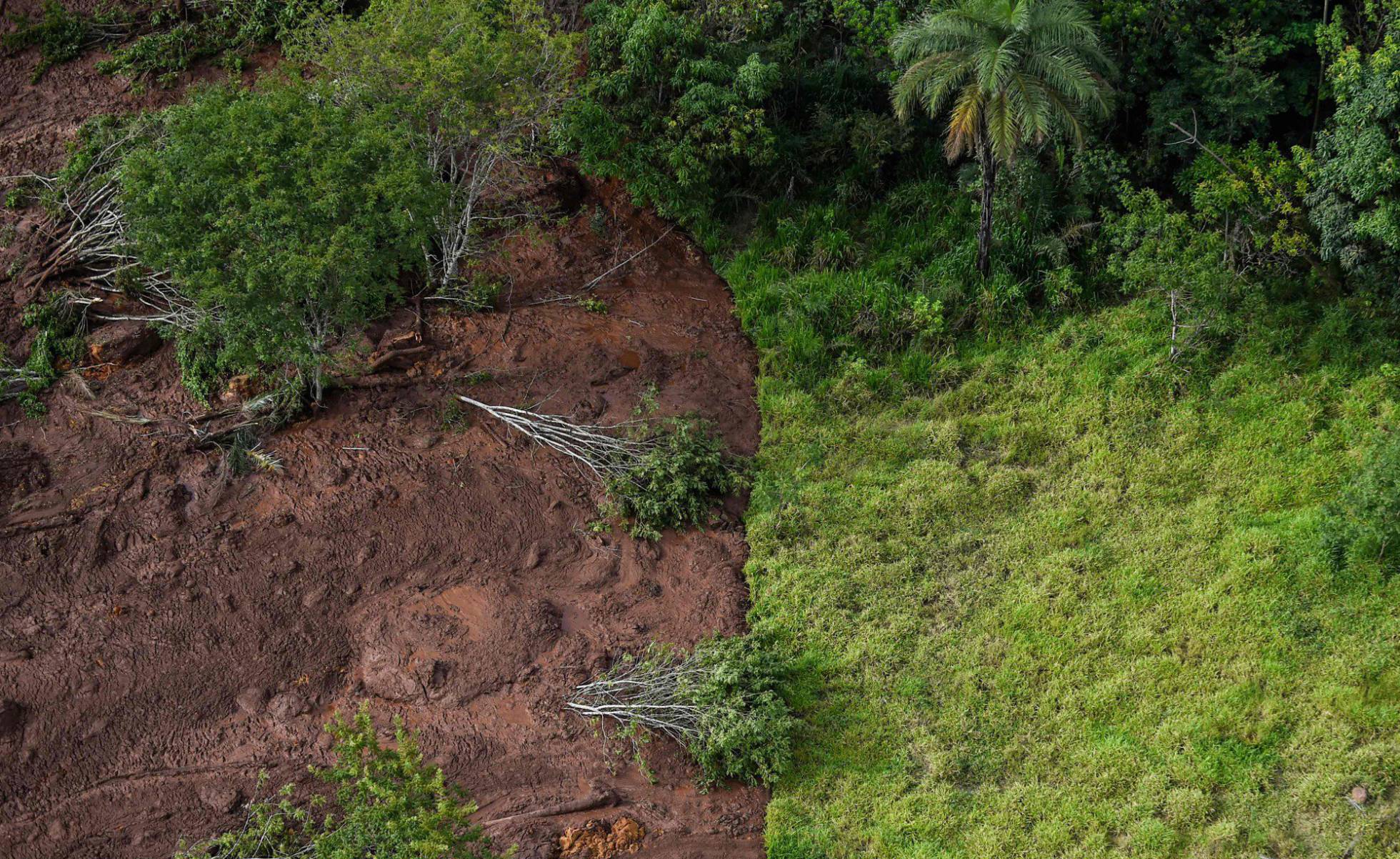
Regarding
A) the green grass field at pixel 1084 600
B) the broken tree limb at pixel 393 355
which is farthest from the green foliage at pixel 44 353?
the green grass field at pixel 1084 600

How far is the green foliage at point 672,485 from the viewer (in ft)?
46.3

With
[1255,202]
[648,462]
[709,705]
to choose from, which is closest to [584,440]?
[648,462]

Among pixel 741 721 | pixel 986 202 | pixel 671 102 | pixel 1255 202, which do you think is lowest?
pixel 741 721

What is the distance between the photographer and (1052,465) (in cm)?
1462

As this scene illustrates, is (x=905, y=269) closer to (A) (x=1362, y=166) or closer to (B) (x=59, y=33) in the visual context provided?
(A) (x=1362, y=166)

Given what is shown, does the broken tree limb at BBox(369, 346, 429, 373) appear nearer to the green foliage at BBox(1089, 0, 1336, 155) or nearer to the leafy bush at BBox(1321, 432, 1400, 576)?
the green foliage at BBox(1089, 0, 1336, 155)

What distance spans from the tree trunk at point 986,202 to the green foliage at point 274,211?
26.4 feet

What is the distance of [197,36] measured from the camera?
66.0ft

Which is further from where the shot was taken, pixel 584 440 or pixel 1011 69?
pixel 584 440

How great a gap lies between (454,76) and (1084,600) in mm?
11009

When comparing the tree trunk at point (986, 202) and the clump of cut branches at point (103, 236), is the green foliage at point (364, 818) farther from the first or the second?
the tree trunk at point (986, 202)

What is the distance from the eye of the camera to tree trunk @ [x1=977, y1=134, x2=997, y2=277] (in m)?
15.4

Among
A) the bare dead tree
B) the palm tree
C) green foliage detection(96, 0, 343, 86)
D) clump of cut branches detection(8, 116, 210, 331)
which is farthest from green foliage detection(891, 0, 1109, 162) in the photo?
green foliage detection(96, 0, 343, 86)

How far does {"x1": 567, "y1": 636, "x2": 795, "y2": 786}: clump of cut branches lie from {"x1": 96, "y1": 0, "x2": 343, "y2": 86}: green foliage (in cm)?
1419
